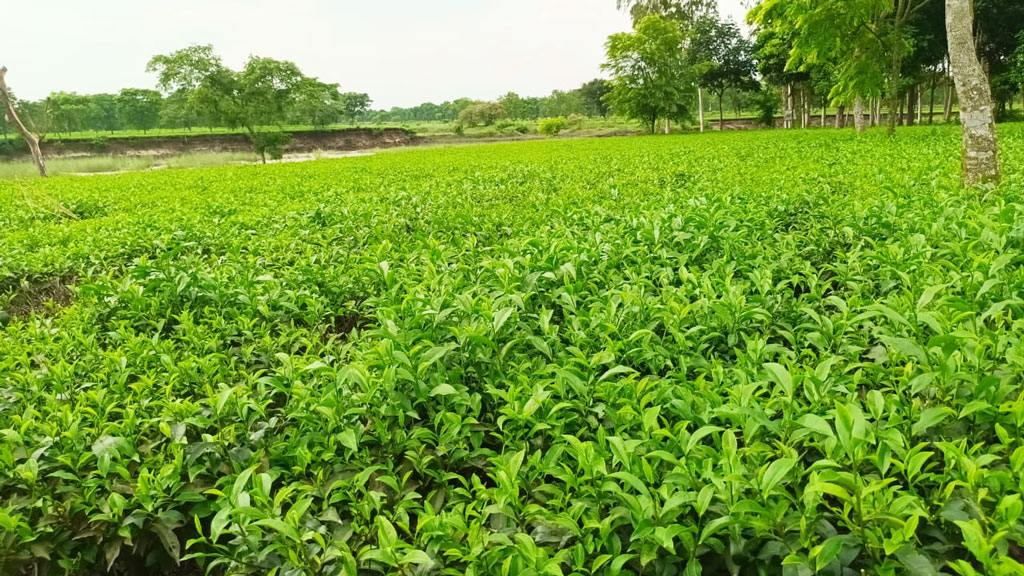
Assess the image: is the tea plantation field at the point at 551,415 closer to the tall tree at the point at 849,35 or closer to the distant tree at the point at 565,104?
the tall tree at the point at 849,35

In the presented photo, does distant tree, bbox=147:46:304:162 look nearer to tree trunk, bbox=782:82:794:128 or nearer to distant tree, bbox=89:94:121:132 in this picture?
tree trunk, bbox=782:82:794:128

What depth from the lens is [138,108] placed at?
6712 cm

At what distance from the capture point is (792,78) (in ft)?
119

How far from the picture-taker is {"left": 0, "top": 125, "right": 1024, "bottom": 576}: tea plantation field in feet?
4.75

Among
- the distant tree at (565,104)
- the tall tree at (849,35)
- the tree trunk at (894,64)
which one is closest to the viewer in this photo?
the tall tree at (849,35)

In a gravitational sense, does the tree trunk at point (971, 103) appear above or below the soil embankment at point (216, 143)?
below

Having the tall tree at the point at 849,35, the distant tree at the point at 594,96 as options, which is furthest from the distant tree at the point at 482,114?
the tall tree at the point at 849,35

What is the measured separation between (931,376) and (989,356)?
1.61ft

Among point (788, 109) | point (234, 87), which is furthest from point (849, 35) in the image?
point (234, 87)

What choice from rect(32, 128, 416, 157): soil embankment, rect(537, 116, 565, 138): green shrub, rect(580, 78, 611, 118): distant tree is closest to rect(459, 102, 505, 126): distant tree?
rect(32, 128, 416, 157): soil embankment

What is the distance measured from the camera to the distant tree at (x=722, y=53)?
4497cm

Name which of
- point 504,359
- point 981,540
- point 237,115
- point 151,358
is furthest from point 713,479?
point 237,115

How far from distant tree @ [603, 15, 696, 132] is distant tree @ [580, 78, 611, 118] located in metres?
28.3

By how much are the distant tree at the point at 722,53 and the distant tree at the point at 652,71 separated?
1.96 meters
